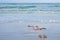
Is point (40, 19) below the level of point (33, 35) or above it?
above

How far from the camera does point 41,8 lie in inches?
82.7

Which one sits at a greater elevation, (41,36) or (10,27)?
(10,27)

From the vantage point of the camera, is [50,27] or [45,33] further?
[50,27]

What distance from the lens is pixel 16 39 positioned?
1.50m

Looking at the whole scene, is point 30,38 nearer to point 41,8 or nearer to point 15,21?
point 15,21

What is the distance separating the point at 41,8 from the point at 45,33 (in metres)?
0.61

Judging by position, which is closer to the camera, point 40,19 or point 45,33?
point 45,33

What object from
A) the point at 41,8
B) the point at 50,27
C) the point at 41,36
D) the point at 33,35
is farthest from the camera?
the point at 41,8

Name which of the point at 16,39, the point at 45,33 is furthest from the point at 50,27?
the point at 16,39

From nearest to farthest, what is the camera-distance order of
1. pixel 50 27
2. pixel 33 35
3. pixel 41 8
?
pixel 33 35
pixel 50 27
pixel 41 8

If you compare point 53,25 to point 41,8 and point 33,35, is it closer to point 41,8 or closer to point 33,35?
point 33,35

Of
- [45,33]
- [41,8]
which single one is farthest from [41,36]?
[41,8]

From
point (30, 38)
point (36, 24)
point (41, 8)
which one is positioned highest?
point (41, 8)

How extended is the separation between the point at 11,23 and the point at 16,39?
308 mm
